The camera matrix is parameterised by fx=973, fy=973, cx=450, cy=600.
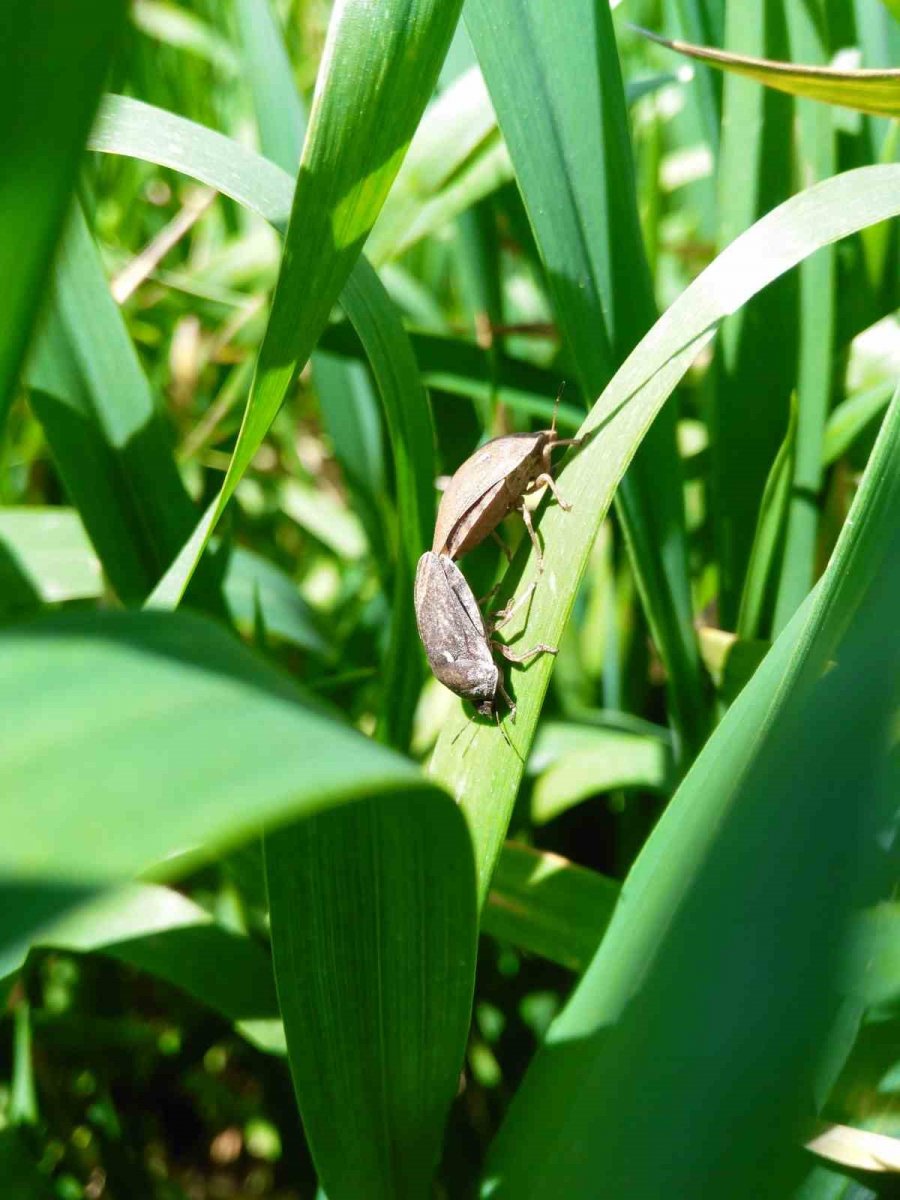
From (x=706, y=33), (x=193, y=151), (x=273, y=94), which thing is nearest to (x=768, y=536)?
(x=706, y=33)

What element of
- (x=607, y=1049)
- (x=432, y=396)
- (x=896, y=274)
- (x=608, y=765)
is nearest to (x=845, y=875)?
(x=607, y=1049)

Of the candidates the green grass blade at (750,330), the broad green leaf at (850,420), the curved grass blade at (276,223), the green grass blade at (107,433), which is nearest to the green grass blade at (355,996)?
the curved grass blade at (276,223)

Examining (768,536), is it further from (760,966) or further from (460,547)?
(760,966)

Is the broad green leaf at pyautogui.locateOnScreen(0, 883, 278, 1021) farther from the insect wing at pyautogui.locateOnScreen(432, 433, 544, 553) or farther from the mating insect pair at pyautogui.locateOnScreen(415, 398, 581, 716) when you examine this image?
Result: the insect wing at pyautogui.locateOnScreen(432, 433, 544, 553)

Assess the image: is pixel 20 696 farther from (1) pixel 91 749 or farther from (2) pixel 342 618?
(2) pixel 342 618

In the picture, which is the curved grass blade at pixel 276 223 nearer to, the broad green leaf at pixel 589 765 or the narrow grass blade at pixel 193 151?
the narrow grass blade at pixel 193 151

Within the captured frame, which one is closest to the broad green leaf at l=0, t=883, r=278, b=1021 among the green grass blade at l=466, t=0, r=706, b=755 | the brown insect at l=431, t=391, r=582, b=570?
the brown insect at l=431, t=391, r=582, b=570
